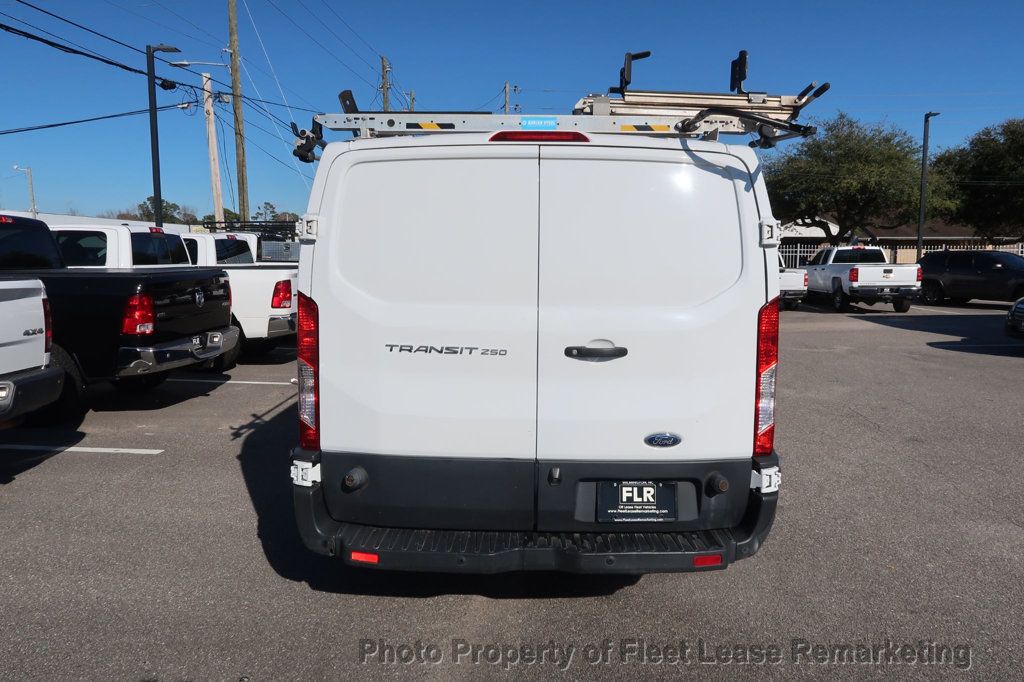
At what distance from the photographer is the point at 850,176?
1345 inches

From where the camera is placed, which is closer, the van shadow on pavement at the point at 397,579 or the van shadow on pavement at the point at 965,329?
the van shadow on pavement at the point at 397,579

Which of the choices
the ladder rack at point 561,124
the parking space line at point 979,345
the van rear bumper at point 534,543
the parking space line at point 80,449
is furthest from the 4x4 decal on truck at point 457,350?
the parking space line at point 979,345

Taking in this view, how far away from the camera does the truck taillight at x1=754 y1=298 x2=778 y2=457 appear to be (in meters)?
3.30

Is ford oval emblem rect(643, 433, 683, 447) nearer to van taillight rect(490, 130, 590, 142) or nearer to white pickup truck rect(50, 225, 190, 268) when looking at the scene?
van taillight rect(490, 130, 590, 142)

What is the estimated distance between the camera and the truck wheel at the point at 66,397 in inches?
277

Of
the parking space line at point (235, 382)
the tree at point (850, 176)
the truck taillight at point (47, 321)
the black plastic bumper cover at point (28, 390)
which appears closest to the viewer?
the black plastic bumper cover at point (28, 390)

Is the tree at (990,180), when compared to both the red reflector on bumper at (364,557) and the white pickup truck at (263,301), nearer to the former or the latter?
the white pickup truck at (263,301)

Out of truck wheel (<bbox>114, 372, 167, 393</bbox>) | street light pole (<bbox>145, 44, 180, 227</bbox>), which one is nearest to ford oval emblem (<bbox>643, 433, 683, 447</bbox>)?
truck wheel (<bbox>114, 372, 167, 393</bbox>)

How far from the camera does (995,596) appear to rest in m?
3.91

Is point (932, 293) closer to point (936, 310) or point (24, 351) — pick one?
point (936, 310)

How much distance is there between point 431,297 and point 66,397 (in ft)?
18.8

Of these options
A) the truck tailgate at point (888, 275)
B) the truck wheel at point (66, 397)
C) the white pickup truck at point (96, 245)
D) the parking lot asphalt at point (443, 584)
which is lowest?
the parking lot asphalt at point (443, 584)

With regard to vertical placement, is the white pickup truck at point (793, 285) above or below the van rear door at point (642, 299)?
below

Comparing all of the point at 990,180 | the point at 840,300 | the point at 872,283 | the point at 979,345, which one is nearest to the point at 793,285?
the point at 840,300
